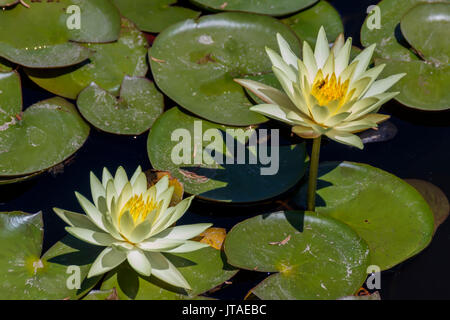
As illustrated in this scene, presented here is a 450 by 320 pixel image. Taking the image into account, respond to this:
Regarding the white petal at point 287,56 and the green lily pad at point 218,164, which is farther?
the green lily pad at point 218,164

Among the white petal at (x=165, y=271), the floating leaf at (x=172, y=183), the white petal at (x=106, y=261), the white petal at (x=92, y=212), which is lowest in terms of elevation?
the white petal at (x=165, y=271)

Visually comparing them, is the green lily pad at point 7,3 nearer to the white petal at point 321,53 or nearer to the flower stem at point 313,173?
the white petal at point 321,53

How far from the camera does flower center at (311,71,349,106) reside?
262cm

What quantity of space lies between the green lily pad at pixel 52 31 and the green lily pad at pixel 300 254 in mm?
1793

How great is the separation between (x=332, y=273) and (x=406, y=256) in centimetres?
48

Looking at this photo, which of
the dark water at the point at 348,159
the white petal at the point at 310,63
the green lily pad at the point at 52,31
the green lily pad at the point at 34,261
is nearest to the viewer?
the green lily pad at the point at 34,261

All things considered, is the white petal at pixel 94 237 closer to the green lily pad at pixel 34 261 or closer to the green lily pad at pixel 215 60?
the green lily pad at pixel 34 261

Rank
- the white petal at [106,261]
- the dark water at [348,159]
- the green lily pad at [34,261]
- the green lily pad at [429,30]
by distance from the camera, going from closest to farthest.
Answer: the white petal at [106,261], the green lily pad at [34,261], the dark water at [348,159], the green lily pad at [429,30]

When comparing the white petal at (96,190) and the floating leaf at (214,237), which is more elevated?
the white petal at (96,190)

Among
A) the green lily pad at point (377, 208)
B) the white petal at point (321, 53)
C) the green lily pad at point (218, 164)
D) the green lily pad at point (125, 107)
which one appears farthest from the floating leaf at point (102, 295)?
the white petal at point (321, 53)

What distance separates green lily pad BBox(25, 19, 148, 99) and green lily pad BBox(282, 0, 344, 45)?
4.07 feet

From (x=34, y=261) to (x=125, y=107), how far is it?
1244 mm

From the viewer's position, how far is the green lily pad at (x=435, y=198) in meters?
3.18

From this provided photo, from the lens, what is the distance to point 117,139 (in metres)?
3.47
